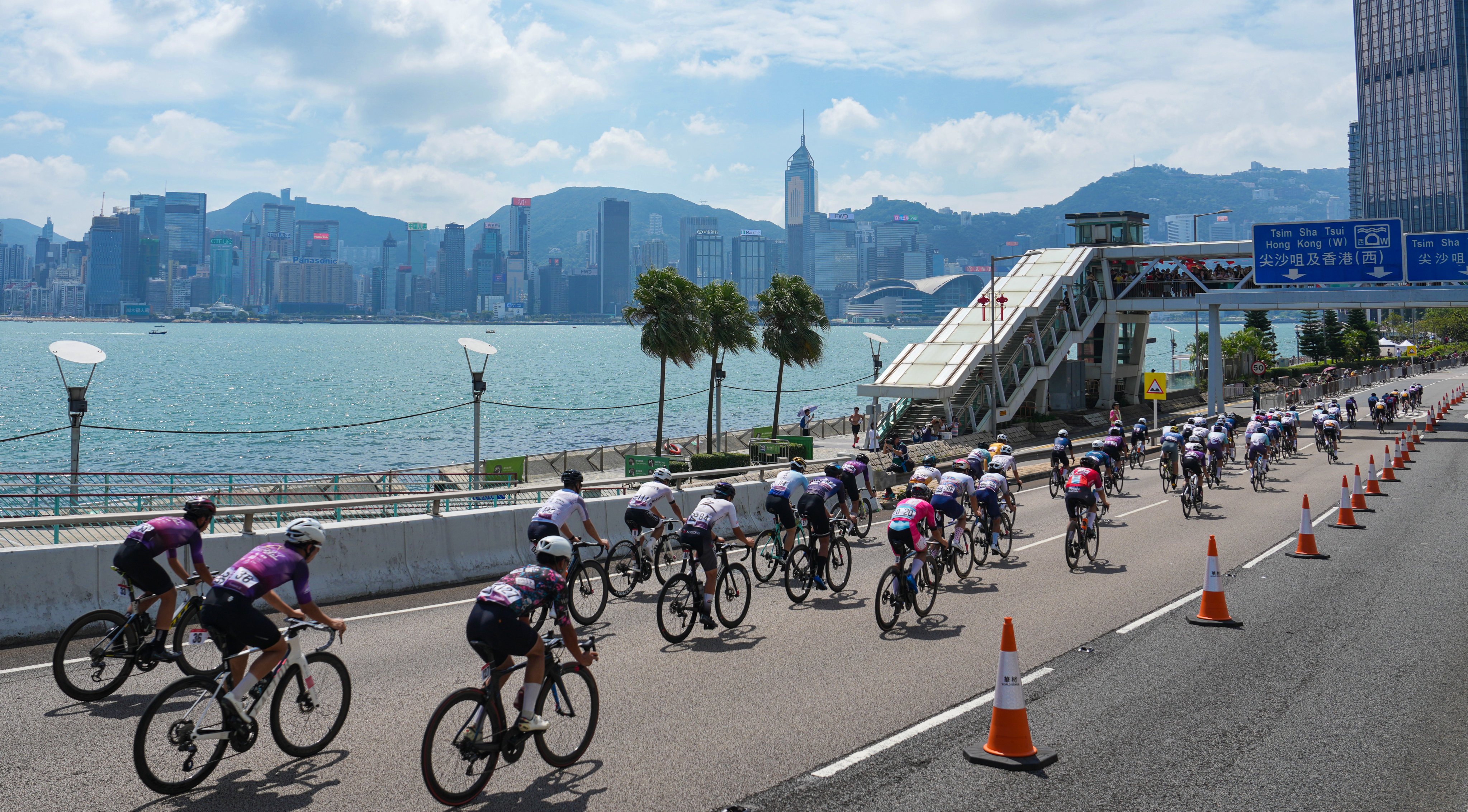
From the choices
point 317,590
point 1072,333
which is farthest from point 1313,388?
point 317,590

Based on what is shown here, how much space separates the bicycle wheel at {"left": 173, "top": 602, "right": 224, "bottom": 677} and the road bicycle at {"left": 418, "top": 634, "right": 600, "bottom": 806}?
10.4ft

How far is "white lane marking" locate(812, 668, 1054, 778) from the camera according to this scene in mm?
7219

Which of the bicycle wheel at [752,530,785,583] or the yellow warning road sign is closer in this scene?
the bicycle wheel at [752,530,785,583]

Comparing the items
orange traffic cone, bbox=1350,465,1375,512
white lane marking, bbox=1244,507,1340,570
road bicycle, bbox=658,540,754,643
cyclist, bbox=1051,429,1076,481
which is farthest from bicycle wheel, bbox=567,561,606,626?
orange traffic cone, bbox=1350,465,1375,512

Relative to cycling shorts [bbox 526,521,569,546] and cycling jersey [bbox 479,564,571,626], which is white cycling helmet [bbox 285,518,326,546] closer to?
cycling jersey [bbox 479,564,571,626]

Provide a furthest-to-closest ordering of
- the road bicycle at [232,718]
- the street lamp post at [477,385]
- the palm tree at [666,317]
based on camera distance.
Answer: the palm tree at [666,317] → the street lamp post at [477,385] → the road bicycle at [232,718]

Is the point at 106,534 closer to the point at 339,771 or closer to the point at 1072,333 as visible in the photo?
the point at 339,771

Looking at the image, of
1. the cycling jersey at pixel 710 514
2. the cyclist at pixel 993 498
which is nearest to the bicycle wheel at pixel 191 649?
the cycling jersey at pixel 710 514

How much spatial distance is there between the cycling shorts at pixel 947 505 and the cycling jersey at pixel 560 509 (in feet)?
15.5

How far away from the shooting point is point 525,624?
681cm

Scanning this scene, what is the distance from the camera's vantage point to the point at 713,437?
190 feet

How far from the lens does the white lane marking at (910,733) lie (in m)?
7.22

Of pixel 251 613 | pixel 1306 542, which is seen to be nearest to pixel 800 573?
pixel 251 613

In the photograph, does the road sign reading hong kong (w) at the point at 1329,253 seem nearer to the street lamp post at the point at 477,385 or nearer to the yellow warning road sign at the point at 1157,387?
the yellow warning road sign at the point at 1157,387
